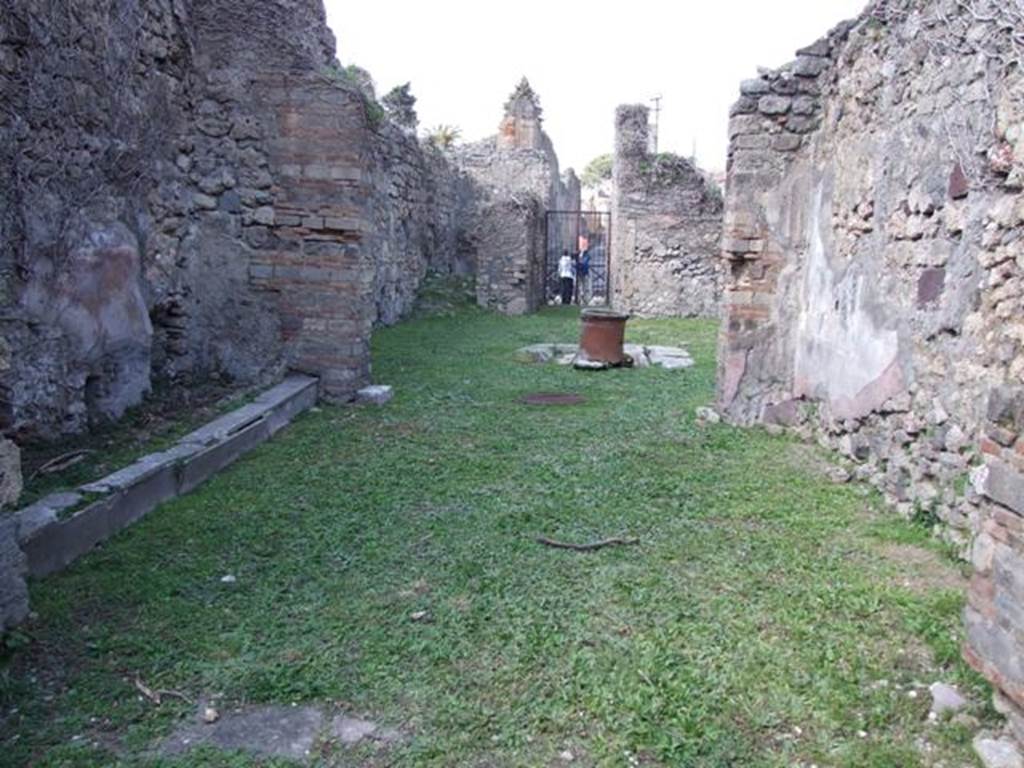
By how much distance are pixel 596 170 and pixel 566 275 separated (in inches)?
2079

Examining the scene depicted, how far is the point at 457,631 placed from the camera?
3.23 metres

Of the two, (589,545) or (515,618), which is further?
(589,545)

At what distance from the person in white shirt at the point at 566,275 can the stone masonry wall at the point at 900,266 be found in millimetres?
13890

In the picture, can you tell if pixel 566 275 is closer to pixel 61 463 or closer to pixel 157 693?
pixel 61 463

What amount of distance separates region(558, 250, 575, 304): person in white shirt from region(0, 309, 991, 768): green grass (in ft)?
50.0

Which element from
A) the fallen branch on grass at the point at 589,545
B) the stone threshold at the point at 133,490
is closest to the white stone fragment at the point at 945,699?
the fallen branch on grass at the point at 589,545

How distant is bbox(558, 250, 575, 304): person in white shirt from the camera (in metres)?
20.7

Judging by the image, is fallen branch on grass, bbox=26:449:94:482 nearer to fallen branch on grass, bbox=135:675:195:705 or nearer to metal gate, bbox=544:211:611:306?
fallen branch on grass, bbox=135:675:195:705

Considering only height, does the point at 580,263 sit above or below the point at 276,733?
above

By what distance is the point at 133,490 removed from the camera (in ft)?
14.1

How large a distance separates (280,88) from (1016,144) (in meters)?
5.70

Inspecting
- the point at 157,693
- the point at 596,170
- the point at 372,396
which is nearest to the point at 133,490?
the point at 157,693

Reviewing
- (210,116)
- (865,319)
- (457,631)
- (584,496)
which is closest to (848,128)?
(865,319)

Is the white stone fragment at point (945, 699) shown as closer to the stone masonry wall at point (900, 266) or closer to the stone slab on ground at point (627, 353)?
the stone masonry wall at point (900, 266)
